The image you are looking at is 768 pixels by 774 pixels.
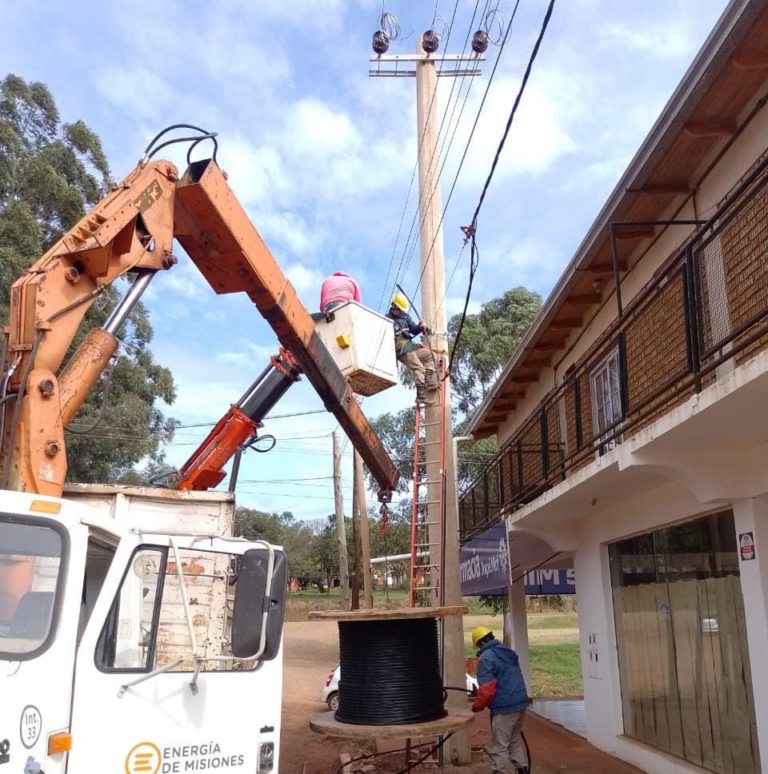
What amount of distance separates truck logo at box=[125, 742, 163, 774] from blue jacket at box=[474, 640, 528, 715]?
5499 millimetres

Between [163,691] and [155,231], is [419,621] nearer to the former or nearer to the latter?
[163,691]

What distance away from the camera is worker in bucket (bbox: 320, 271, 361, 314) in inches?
357

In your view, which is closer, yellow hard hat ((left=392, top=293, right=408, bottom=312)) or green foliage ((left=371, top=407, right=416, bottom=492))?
yellow hard hat ((left=392, top=293, right=408, bottom=312))

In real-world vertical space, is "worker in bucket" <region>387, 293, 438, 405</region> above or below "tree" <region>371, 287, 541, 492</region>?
below

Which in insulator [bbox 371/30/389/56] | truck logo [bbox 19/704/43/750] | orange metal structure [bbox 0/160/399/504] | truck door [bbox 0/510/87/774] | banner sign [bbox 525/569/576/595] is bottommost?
truck logo [bbox 19/704/43/750]

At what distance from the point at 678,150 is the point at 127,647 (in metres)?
7.56

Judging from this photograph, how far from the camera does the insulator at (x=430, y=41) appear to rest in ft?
42.4

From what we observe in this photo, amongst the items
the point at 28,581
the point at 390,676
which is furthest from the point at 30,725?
the point at 390,676

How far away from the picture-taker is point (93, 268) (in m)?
6.29

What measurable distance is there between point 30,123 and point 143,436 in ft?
34.8

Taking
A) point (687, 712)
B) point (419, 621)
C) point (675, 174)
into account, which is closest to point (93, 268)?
point (419, 621)

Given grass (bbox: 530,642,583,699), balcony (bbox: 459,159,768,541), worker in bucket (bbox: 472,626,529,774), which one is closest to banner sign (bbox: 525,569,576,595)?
grass (bbox: 530,642,583,699)

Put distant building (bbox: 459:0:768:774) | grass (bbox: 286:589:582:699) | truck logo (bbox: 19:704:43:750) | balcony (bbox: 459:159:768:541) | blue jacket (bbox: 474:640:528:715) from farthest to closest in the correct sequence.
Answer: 1. grass (bbox: 286:589:582:699)
2. blue jacket (bbox: 474:640:528:715)
3. distant building (bbox: 459:0:768:774)
4. balcony (bbox: 459:159:768:541)
5. truck logo (bbox: 19:704:43:750)

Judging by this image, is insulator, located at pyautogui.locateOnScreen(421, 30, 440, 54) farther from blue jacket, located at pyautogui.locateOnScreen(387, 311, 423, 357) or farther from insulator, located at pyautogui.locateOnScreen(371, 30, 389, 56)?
blue jacket, located at pyautogui.locateOnScreen(387, 311, 423, 357)
